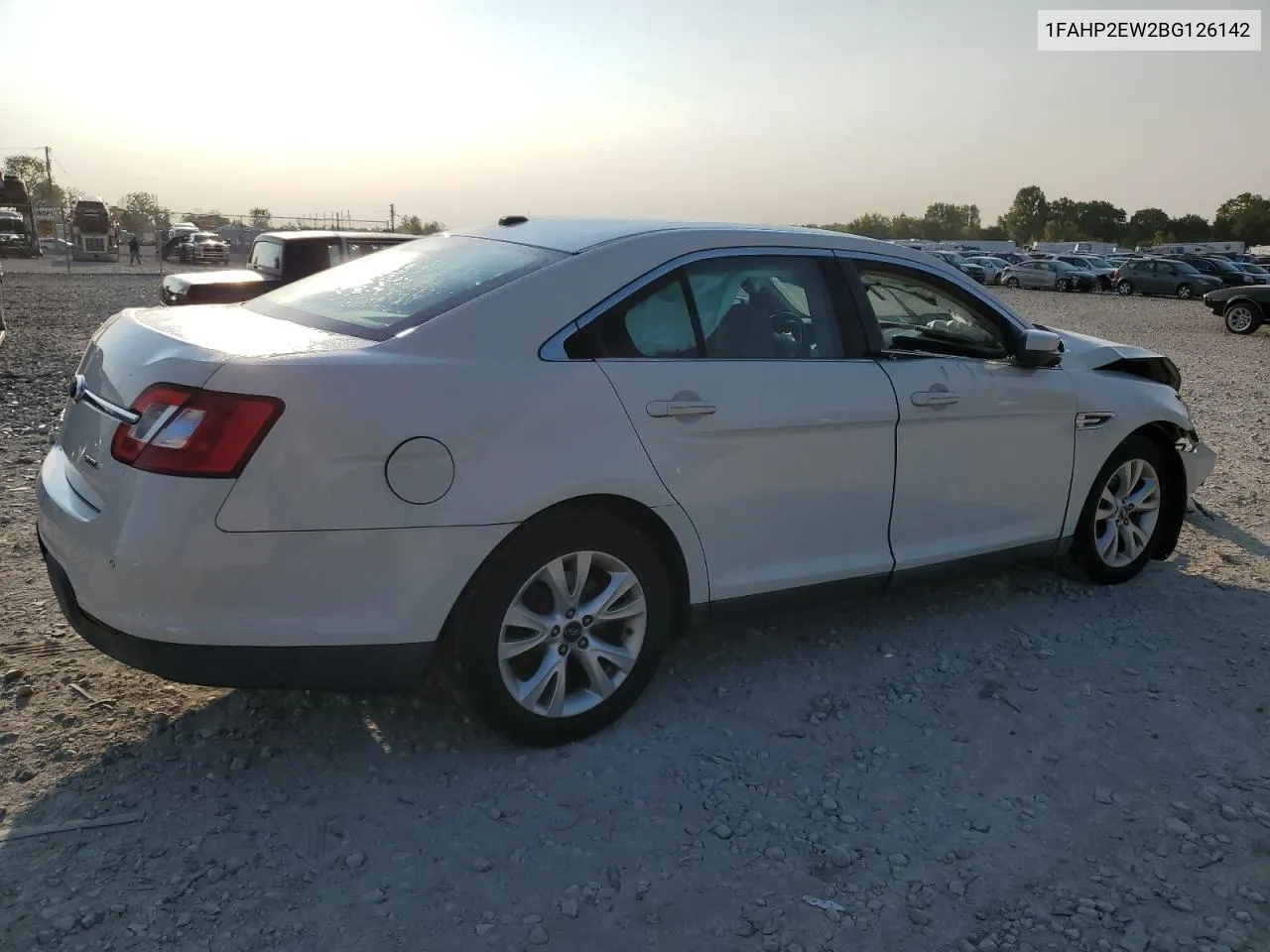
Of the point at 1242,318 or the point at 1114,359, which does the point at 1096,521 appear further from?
the point at 1242,318

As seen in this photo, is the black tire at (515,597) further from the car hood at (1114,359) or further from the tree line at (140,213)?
the tree line at (140,213)

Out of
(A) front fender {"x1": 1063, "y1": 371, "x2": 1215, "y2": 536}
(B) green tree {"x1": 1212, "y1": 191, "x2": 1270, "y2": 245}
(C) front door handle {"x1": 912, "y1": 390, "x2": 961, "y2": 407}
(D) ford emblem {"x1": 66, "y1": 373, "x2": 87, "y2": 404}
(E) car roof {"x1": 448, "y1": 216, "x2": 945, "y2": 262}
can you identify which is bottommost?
(A) front fender {"x1": 1063, "y1": 371, "x2": 1215, "y2": 536}

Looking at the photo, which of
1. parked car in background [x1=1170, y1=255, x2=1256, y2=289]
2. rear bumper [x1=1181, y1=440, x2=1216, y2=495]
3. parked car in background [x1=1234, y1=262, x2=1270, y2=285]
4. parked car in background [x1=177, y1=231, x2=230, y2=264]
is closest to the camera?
rear bumper [x1=1181, y1=440, x2=1216, y2=495]

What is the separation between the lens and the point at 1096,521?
4734 mm

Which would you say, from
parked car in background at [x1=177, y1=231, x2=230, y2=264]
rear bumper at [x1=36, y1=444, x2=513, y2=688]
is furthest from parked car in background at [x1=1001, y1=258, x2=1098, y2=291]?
rear bumper at [x1=36, y1=444, x2=513, y2=688]

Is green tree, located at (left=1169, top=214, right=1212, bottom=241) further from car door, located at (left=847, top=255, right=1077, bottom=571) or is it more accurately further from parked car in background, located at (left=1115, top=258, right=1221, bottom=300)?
car door, located at (left=847, top=255, right=1077, bottom=571)

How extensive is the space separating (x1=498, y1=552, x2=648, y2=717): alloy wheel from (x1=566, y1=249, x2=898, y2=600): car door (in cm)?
34

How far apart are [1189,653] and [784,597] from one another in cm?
185

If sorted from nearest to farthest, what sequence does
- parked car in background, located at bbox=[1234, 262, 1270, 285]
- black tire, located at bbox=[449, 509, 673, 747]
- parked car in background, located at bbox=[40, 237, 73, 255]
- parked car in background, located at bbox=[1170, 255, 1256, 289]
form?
1. black tire, located at bbox=[449, 509, 673, 747]
2. parked car in background, located at bbox=[1234, 262, 1270, 285]
3. parked car in background, located at bbox=[1170, 255, 1256, 289]
4. parked car in background, located at bbox=[40, 237, 73, 255]

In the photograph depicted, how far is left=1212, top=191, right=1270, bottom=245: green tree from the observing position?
336 feet

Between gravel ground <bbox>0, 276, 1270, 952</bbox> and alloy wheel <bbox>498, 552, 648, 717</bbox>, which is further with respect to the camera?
alloy wheel <bbox>498, 552, 648, 717</bbox>

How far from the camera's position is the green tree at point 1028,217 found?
128m

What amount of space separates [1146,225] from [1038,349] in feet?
425

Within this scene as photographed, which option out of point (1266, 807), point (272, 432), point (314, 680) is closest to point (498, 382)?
point (272, 432)
